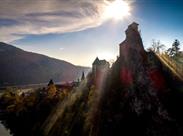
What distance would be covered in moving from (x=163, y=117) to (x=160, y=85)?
9537mm

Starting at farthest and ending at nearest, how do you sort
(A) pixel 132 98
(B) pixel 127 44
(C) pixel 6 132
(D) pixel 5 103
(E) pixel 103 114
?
1. (D) pixel 5 103
2. (C) pixel 6 132
3. (B) pixel 127 44
4. (E) pixel 103 114
5. (A) pixel 132 98

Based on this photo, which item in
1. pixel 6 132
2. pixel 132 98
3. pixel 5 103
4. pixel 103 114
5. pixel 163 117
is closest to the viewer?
pixel 163 117

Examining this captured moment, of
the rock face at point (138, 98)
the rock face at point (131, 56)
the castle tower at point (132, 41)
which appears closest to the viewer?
the rock face at point (138, 98)

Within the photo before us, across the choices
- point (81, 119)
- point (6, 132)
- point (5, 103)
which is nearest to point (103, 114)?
point (81, 119)

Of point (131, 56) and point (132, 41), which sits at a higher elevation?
point (132, 41)

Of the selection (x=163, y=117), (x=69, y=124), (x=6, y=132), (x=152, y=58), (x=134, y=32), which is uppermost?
(x=134, y=32)

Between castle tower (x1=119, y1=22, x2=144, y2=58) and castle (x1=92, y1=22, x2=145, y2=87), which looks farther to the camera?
castle tower (x1=119, y1=22, x2=144, y2=58)

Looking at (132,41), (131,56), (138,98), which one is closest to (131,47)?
(132,41)

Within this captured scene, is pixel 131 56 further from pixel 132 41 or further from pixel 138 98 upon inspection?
pixel 138 98

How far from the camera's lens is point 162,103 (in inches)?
2335

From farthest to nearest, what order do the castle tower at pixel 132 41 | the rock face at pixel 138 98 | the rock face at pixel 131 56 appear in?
1. the castle tower at pixel 132 41
2. the rock face at pixel 131 56
3. the rock face at pixel 138 98

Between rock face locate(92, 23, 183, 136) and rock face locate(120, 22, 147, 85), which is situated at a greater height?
rock face locate(120, 22, 147, 85)

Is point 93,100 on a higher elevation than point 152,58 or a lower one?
lower

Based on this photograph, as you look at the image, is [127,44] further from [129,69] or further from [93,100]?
[93,100]
